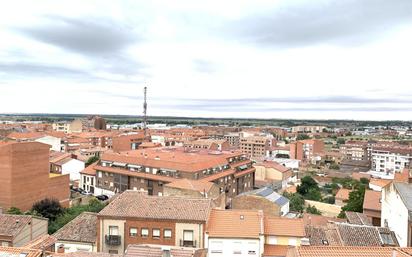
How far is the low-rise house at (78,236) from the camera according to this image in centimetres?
2880

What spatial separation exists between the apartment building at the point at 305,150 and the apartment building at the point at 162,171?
229 feet

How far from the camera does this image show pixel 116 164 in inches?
2606

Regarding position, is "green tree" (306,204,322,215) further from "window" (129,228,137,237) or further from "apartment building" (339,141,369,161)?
"apartment building" (339,141,369,161)

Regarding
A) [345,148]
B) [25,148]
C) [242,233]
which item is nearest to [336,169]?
[345,148]

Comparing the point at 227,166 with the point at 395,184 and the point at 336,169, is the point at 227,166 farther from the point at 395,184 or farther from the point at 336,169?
the point at 336,169

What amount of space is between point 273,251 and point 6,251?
16464mm

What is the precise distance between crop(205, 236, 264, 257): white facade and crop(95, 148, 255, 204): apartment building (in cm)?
3090

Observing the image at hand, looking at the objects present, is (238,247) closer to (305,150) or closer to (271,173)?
(271,173)

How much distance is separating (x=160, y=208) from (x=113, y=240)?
396 cm

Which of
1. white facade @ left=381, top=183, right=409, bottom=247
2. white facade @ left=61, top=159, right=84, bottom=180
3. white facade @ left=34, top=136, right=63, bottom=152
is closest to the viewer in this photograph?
white facade @ left=381, top=183, right=409, bottom=247

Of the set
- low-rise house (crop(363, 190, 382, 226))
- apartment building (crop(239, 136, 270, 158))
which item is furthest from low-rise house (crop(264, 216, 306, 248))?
apartment building (crop(239, 136, 270, 158))

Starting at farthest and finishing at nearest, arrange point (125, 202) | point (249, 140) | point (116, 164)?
point (249, 140), point (116, 164), point (125, 202)

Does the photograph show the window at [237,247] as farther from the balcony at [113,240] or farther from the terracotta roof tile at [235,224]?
the balcony at [113,240]

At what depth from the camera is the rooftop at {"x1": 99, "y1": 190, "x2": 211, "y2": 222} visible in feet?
91.8
